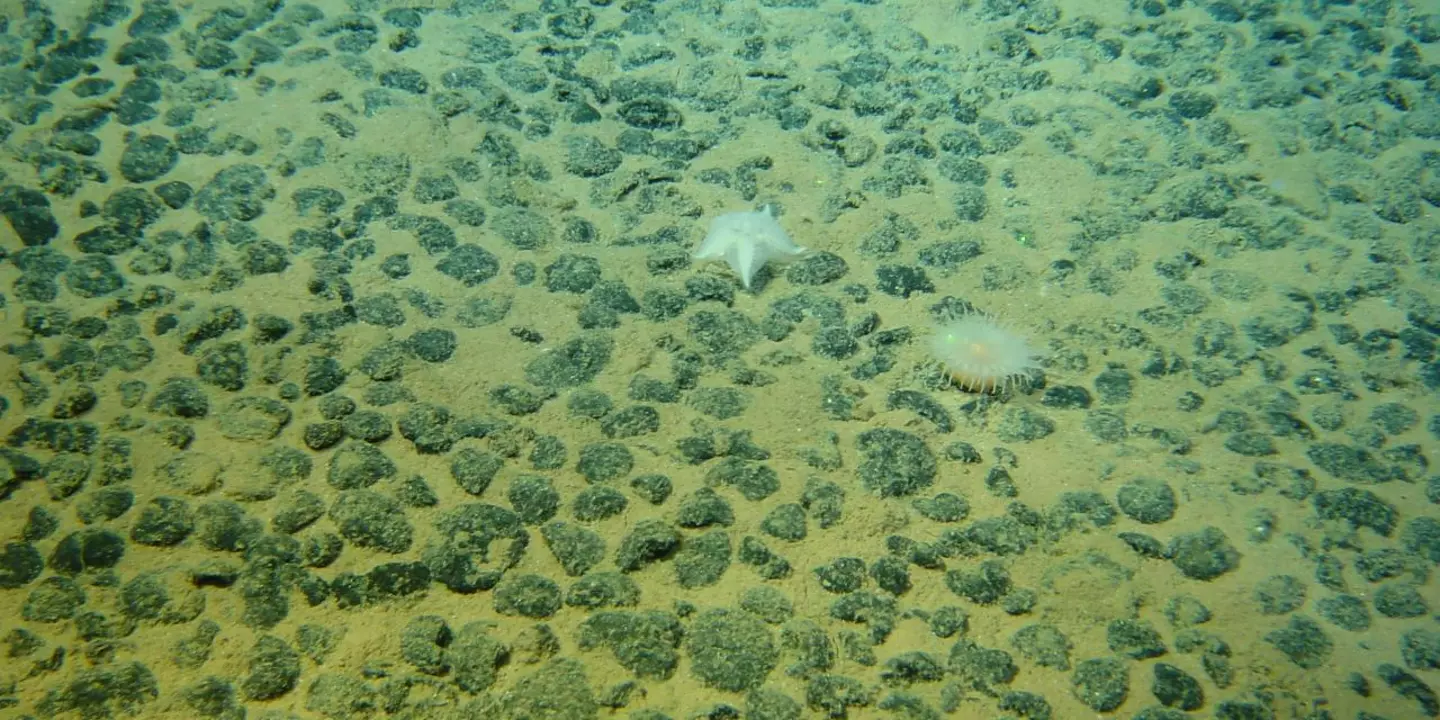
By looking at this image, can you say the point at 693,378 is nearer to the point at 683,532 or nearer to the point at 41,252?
the point at 683,532

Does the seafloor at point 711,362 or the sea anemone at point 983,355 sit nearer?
the seafloor at point 711,362

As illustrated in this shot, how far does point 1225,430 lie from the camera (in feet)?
11.5

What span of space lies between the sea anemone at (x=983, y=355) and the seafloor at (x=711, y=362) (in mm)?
70

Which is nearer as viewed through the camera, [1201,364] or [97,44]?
[1201,364]

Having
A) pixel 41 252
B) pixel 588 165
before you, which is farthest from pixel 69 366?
pixel 588 165

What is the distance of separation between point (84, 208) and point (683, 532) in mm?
2851

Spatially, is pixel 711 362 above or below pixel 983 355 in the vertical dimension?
below

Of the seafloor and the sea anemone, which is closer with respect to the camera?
the seafloor

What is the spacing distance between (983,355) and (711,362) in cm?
97

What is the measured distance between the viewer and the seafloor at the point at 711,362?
2.88 m

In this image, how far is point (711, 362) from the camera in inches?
146

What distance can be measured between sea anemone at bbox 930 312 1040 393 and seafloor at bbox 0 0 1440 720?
0.23 feet

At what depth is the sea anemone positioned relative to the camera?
360 centimetres

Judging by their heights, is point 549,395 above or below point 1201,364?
below
